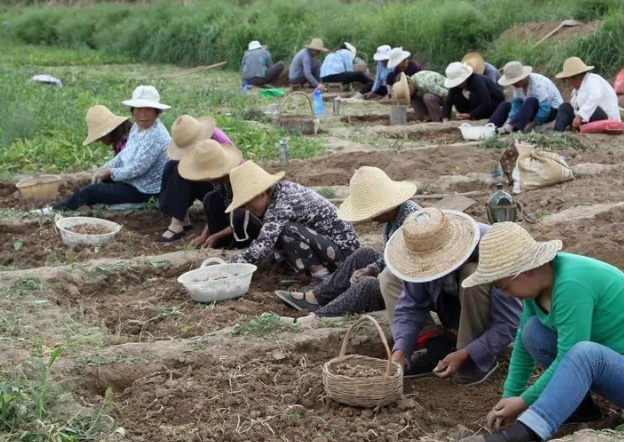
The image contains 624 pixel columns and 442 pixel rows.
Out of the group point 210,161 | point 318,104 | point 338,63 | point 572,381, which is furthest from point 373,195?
point 338,63

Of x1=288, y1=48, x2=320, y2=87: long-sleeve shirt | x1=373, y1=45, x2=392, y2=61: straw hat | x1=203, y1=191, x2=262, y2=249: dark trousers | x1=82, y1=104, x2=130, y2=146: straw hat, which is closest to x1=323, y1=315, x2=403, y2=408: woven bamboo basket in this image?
x1=203, y1=191, x2=262, y2=249: dark trousers

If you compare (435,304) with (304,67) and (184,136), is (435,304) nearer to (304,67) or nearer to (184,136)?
(184,136)

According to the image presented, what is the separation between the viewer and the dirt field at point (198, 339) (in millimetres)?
3594

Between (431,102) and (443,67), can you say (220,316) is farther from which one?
(443,67)

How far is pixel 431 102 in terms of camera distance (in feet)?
38.1

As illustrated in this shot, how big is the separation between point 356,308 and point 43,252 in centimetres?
255

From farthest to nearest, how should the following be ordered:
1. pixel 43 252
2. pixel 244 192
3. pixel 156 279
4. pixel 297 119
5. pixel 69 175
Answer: pixel 297 119 < pixel 69 175 < pixel 43 252 < pixel 156 279 < pixel 244 192

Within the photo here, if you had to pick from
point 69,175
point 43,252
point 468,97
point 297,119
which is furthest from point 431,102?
point 43,252

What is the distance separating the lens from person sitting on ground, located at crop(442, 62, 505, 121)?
35.2 feet

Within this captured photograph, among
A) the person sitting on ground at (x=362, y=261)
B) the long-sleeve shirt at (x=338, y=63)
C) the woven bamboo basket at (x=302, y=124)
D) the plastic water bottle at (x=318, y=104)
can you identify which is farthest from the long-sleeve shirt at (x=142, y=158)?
the long-sleeve shirt at (x=338, y=63)

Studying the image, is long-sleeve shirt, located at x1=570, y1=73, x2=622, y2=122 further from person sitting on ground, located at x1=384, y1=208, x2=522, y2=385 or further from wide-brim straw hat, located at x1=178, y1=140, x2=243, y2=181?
person sitting on ground, located at x1=384, y1=208, x2=522, y2=385

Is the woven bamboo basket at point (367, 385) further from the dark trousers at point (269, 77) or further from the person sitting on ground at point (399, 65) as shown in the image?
the dark trousers at point (269, 77)

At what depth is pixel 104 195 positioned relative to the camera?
686cm

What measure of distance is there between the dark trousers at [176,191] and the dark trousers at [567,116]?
186 inches
